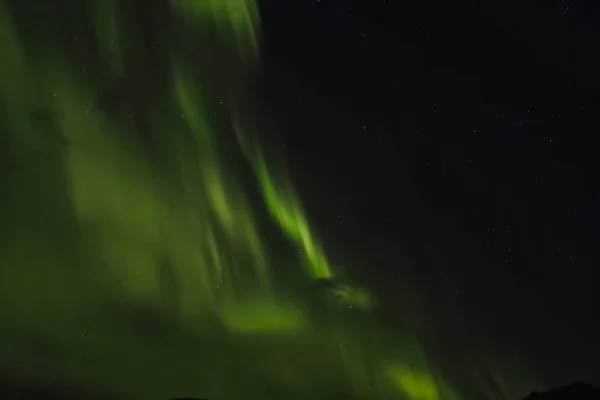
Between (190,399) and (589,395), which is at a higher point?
(190,399)

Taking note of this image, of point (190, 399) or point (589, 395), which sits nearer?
point (190, 399)

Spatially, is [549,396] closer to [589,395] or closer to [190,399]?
[589,395]

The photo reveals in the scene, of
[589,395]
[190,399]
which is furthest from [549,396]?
[190,399]

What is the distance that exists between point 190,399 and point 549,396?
70.4 m

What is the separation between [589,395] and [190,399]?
79068 mm

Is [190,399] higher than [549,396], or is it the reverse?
[190,399]

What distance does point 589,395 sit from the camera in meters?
140

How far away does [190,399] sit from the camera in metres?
118

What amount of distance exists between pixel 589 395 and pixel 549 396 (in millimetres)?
8734

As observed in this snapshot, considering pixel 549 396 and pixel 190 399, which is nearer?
pixel 190 399

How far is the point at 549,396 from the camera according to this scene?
13875 cm
